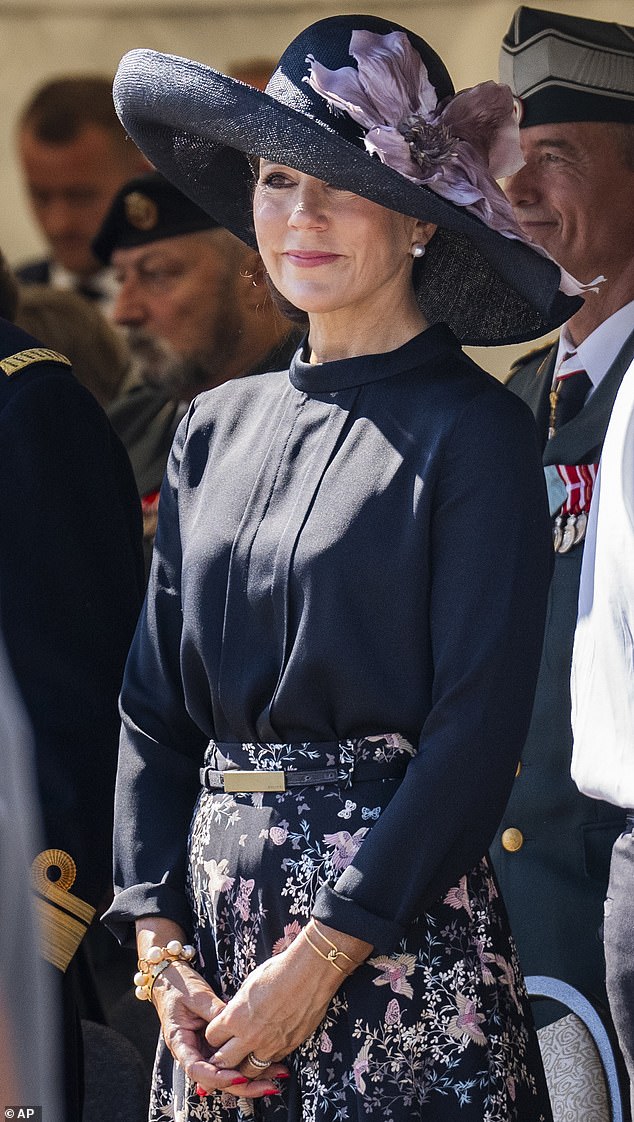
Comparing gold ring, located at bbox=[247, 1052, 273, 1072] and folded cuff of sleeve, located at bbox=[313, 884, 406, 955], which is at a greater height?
folded cuff of sleeve, located at bbox=[313, 884, 406, 955]

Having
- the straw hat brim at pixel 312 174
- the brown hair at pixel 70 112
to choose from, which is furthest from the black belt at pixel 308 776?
the brown hair at pixel 70 112

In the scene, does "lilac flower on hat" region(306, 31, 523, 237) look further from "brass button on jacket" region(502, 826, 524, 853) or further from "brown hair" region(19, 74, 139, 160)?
"brown hair" region(19, 74, 139, 160)

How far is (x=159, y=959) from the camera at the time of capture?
2.50m

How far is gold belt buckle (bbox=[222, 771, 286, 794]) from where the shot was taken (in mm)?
2447

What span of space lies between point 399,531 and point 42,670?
790 millimetres

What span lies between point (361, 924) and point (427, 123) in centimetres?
117

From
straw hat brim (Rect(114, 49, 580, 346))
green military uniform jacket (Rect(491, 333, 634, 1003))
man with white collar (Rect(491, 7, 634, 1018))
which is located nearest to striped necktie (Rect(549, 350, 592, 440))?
man with white collar (Rect(491, 7, 634, 1018))

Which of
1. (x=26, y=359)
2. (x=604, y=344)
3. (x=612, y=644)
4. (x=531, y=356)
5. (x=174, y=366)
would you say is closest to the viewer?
(x=612, y=644)

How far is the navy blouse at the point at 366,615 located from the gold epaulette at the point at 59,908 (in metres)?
0.28

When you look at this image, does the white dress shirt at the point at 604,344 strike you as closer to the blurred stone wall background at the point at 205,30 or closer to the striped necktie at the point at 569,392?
the striped necktie at the point at 569,392

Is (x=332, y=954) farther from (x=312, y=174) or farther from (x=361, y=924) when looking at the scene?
(x=312, y=174)

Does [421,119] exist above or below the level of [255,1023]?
above

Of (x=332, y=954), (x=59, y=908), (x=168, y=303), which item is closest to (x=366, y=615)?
(x=332, y=954)

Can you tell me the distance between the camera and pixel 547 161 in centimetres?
358
